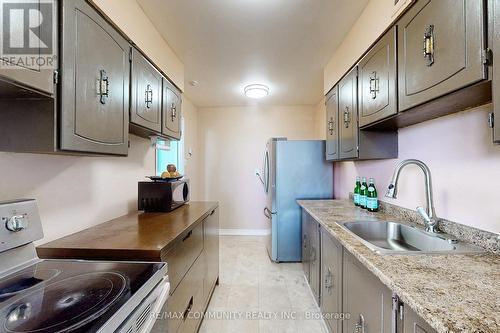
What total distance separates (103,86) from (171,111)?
3.35 ft

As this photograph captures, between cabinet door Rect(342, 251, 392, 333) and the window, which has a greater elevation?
the window

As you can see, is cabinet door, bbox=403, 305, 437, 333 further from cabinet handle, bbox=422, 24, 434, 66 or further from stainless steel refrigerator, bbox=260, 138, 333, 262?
stainless steel refrigerator, bbox=260, 138, 333, 262

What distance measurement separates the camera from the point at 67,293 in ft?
2.63

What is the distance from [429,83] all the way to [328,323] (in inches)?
67.0

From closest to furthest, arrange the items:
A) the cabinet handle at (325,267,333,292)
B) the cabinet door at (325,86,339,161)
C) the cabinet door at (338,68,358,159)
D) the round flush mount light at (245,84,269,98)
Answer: the cabinet handle at (325,267,333,292) → the cabinet door at (338,68,358,159) → the cabinet door at (325,86,339,161) → the round flush mount light at (245,84,269,98)

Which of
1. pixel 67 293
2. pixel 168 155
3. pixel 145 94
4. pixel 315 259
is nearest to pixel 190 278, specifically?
pixel 67 293

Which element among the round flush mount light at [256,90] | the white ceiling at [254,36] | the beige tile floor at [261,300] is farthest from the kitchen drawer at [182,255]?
the round flush mount light at [256,90]

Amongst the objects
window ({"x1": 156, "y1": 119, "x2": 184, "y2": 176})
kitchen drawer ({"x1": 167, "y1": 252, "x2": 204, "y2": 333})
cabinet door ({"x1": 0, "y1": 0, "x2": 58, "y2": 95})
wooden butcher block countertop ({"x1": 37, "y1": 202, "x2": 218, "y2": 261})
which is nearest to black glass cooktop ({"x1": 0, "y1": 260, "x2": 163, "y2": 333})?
wooden butcher block countertop ({"x1": 37, "y1": 202, "x2": 218, "y2": 261})

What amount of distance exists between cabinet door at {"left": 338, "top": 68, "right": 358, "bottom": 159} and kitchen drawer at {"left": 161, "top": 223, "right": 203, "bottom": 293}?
1.42 metres

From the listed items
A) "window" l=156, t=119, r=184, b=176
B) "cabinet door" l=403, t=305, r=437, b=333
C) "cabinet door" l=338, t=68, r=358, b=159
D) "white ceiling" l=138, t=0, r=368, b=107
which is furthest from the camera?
"window" l=156, t=119, r=184, b=176

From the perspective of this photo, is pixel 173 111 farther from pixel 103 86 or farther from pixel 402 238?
pixel 402 238

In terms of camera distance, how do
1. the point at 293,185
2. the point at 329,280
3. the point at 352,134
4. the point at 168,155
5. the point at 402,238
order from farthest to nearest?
the point at 168,155 < the point at 293,185 < the point at 352,134 < the point at 329,280 < the point at 402,238

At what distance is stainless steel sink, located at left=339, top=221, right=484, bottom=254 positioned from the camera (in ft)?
3.90

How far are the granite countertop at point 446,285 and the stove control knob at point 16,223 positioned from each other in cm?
141
